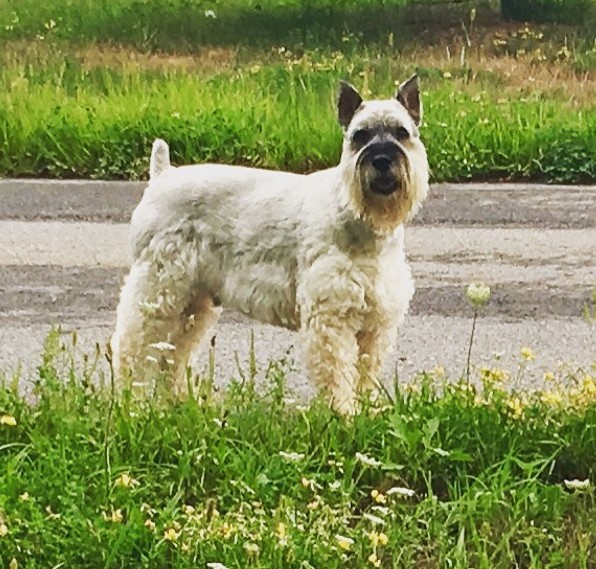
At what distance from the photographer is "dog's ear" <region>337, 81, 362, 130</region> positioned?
6.31m

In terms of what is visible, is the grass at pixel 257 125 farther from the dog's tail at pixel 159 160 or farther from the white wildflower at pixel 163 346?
the white wildflower at pixel 163 346

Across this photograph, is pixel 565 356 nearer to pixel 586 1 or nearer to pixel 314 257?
pixel 314 257

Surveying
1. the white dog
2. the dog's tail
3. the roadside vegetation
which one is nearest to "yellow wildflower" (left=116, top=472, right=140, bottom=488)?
A: the white dog

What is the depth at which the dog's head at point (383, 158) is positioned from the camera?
6.14 meters

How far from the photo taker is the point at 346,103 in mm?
6367

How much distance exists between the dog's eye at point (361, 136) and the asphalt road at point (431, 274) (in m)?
0.94

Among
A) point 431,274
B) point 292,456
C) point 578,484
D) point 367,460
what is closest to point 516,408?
point 578,484

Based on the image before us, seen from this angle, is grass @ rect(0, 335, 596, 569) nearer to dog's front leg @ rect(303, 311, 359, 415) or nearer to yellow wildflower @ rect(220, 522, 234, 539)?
yellow wildflower @ rect(220, 522, 234, 539)

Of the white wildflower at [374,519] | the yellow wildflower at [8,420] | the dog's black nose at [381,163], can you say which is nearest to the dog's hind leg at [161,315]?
the dog's black nose at [381,163]

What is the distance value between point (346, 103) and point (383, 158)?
1.20 ft

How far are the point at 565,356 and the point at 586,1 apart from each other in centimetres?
2050

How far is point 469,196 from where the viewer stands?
1164cm

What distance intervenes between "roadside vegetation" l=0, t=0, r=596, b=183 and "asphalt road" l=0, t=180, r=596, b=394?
0.66 meters

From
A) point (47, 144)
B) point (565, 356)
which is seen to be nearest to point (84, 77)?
point (47, 144)
